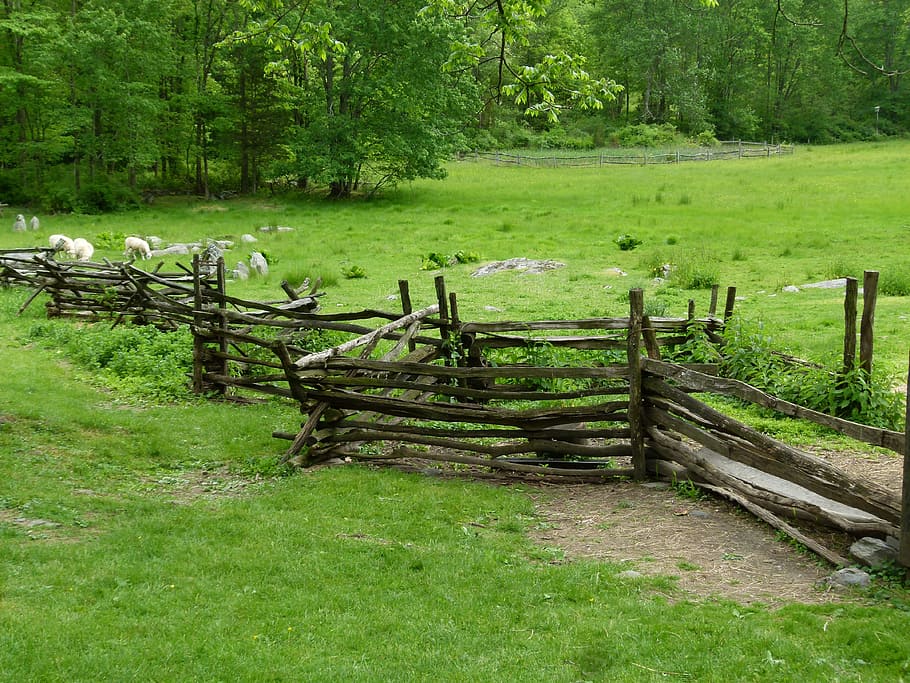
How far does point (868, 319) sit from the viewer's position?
349 inches

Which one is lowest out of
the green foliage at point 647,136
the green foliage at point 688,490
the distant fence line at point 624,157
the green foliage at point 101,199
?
the green foliage at point 688,490

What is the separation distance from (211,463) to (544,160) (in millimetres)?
45002

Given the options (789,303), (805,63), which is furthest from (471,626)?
(805,63)

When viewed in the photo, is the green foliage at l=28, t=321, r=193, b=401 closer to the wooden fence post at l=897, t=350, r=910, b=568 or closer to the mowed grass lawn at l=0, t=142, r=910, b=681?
the mowed grass lawn at l=0, t=142, r=910, b=681

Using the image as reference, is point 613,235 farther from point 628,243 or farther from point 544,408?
point 544,408

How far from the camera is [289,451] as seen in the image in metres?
8.47

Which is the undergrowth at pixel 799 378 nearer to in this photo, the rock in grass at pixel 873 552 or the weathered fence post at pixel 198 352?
the rock in grass at pixel 873 552

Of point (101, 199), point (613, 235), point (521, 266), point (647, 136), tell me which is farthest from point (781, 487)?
point (647, 136)

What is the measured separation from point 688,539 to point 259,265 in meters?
17.1

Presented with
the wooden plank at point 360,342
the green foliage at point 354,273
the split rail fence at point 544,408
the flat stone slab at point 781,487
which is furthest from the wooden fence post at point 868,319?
the green foliage at point 354,273

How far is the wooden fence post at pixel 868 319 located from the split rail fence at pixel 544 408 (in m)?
0.36

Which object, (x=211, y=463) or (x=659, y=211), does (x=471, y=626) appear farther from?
(x=659, y=211)

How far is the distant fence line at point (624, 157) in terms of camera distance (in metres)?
49.6

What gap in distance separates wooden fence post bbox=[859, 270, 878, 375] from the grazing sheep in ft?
50.1
